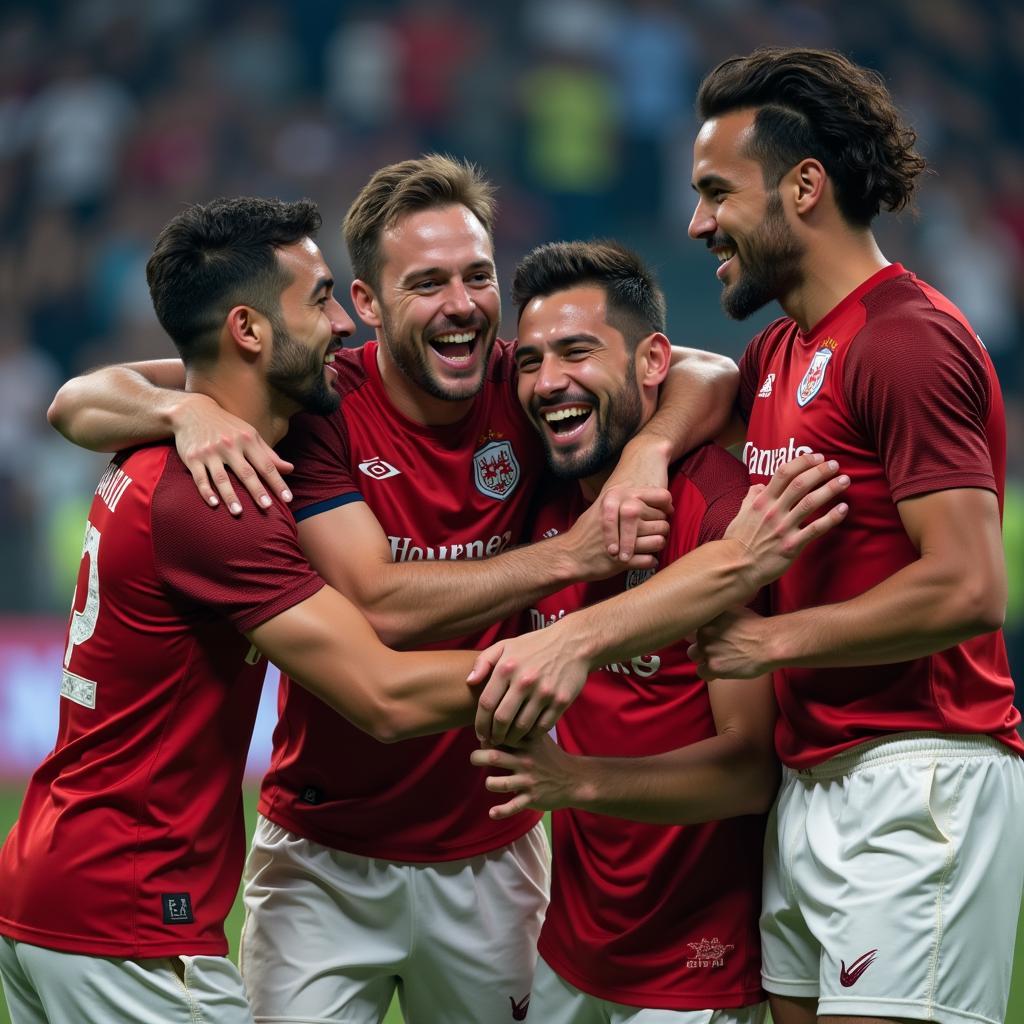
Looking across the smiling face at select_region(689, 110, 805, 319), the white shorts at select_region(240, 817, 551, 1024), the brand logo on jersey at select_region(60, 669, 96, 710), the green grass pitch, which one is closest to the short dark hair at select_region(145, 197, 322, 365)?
the brand logo on jersey at select_region(60, 669, 96, 710)

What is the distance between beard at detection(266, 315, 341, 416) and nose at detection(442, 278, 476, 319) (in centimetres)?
48

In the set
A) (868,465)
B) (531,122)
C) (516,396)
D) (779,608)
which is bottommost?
(779,608)

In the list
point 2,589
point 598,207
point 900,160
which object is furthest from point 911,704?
point 598,207

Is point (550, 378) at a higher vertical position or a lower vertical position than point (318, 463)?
higher

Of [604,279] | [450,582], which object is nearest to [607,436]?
[604,279]

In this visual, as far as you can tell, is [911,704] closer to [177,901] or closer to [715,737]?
[715,737]

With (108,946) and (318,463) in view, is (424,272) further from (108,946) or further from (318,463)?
(108,946)

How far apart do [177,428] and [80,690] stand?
637 mm

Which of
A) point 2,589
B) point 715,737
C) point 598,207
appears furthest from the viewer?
point 598,207

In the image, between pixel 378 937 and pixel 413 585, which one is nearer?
pixel 413 585

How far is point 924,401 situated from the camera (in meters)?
3.24

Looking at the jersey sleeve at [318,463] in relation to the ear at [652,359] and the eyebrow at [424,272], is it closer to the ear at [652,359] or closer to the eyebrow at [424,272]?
the eyebrow at [424,272]

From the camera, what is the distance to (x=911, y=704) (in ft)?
11.3

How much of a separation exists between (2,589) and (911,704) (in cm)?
697
